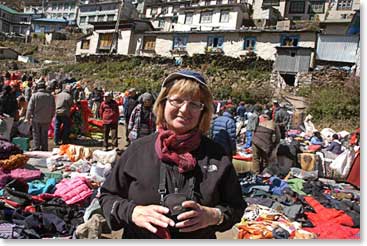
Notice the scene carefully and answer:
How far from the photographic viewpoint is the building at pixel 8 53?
205 inches

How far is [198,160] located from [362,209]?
124 centimetres

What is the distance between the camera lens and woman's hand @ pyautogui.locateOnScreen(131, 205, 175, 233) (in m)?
0.99

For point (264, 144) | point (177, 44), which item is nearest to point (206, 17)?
point (177, 44)

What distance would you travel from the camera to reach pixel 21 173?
3740mm

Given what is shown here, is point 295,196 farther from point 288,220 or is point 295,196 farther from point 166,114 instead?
point 166,114

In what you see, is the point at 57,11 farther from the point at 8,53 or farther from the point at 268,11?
the point at 268,11

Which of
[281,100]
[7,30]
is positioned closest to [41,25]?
[7,30]

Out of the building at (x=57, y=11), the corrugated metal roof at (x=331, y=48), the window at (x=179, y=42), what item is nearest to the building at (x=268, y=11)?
the corrugated metal roof at (x=331, y=48)

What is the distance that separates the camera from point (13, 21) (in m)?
4.91

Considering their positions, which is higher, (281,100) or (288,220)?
(281,100)

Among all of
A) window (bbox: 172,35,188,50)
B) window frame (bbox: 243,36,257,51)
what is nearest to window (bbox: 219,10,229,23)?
window frame (bbox: 243,36,257,51)

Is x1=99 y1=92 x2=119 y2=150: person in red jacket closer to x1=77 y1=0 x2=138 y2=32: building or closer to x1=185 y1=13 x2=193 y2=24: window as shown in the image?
x1=185 y1=13 x2=193 y2=24: window

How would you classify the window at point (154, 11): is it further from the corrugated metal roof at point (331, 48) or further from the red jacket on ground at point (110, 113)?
the red jacket on ground at point (110, 113)

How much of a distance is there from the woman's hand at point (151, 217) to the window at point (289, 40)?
15054 millimetres
